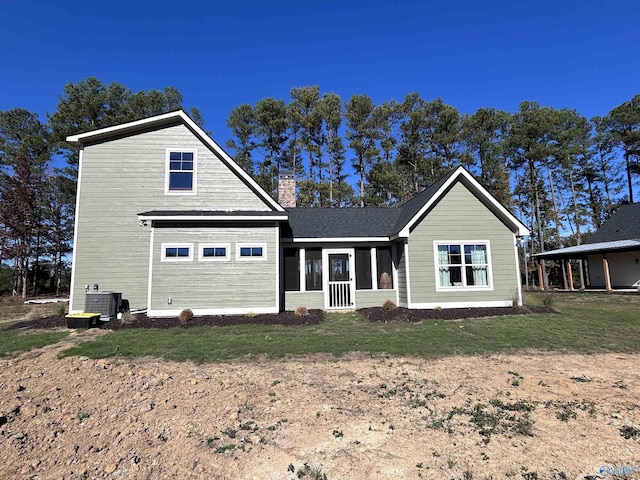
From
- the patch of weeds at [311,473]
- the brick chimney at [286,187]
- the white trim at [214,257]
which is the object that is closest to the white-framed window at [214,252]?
the white trim at [214,257]

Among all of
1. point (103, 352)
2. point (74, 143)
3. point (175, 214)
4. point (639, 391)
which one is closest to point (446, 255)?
point (639, 391)

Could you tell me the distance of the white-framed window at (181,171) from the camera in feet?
42.3

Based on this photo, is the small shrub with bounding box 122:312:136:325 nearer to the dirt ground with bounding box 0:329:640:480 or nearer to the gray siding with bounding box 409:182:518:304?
the dirt ground with bounding box 0:329:640:480

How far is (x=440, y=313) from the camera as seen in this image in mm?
11633

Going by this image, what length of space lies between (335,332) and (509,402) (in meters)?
4.90

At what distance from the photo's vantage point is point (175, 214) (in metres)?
11.5

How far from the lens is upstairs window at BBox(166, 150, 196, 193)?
1291 centimetres

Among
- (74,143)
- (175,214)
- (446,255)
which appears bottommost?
(446,255)

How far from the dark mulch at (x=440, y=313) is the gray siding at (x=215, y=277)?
3506 millimetres

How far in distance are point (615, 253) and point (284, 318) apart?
23.9m

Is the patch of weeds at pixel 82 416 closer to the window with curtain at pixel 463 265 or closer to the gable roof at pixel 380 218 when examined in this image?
the gable roof at pixel 380 218

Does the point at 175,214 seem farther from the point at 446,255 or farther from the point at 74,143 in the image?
the point at 446,255

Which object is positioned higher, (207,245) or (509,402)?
(207,245)

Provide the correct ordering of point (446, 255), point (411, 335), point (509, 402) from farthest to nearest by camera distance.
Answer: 1. point (446, 255)
2. point (411, 335)
3. point (509, 402)
